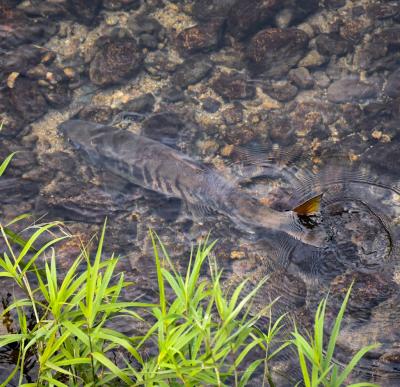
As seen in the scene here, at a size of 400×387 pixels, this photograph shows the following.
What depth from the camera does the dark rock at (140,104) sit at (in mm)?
5754

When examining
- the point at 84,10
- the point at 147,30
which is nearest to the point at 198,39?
the point at 147,30

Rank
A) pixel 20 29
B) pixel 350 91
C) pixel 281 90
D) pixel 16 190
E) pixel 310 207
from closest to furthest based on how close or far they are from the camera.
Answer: pixel 310 207 < pixel 16 190 < pixel 350 91 < pixel 281 90 < pixel 20 29

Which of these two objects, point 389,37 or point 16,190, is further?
point 389,37

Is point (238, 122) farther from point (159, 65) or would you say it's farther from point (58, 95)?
point (58, 95)

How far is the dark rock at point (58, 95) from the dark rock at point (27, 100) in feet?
0.25

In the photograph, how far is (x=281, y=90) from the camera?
19.1 ft

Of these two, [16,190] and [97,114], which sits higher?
[97,114]

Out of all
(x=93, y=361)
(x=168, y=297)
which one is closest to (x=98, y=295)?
(x=93, y=361)

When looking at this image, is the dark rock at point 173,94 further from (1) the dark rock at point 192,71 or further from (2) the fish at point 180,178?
(2) the fish at point 180,178

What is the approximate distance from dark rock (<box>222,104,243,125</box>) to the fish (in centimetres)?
73

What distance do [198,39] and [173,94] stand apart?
0.93 meters

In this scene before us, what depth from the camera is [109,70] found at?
19.8 feet

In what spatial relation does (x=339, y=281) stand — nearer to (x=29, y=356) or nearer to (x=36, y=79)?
(x=29, y=356)

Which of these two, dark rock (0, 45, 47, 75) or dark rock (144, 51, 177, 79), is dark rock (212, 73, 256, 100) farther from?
dark rock (0, 45, 47, 75)
